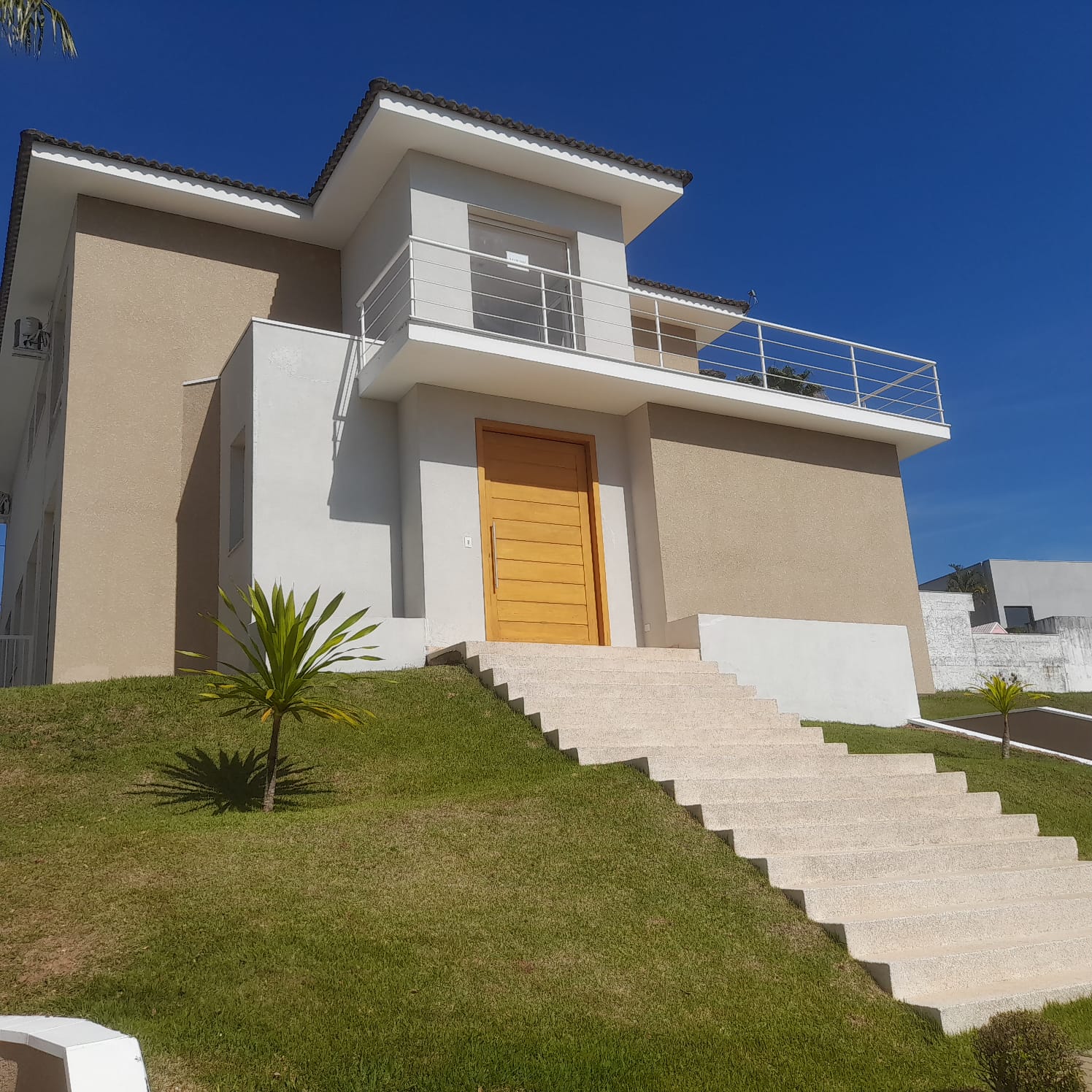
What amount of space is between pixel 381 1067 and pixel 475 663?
6.84m

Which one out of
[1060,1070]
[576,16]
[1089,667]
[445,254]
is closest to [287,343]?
[445,254]

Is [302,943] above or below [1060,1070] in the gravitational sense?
above

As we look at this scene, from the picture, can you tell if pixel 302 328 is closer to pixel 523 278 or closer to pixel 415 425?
pixel 415 425

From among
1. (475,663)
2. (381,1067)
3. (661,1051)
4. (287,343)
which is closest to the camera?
(381,1067)

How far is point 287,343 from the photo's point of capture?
12.2 metres

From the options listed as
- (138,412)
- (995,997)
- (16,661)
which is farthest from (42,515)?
(995,997)

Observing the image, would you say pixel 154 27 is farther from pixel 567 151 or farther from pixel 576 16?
pixel 576 16

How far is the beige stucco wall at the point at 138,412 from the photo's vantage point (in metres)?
12.3

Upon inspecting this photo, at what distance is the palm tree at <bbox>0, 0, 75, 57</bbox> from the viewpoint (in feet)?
28.9

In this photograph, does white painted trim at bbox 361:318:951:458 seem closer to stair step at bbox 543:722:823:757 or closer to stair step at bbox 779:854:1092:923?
stair step at bbox 543:722:823:757

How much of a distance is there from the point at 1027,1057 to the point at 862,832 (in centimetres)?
349

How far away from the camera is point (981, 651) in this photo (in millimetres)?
23562

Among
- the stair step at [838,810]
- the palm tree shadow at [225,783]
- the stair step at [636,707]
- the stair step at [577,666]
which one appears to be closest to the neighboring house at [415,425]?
the stair step at [577,666]

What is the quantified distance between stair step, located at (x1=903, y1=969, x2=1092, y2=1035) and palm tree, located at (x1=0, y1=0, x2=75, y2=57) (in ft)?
33.1
